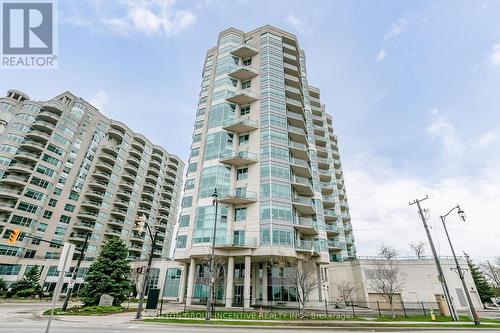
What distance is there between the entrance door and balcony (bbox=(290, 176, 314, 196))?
15986 millimetres

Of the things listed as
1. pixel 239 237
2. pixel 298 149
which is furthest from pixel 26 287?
pixel 298 149

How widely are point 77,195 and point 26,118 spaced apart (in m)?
20.4

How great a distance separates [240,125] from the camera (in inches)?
1581

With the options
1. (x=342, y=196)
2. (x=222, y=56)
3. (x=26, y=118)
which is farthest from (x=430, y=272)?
(x=26, y=118)

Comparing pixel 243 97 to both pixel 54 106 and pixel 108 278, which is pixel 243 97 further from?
pixel 54 106

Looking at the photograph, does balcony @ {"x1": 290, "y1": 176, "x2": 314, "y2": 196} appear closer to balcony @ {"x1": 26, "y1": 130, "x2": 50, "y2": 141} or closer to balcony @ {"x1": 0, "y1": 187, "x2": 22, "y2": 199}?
balcony @ {"x1": 0, "y1": 187, "x2": 22, "y2": 199}

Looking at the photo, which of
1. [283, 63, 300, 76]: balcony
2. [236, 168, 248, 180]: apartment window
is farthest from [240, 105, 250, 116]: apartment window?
[283, 63, 300, 76]: balcony

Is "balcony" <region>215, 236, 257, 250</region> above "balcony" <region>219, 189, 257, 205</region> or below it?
below

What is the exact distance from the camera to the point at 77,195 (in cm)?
6331

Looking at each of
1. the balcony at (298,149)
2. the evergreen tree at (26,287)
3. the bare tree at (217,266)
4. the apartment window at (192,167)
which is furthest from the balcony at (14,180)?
the balcony at (298,149)

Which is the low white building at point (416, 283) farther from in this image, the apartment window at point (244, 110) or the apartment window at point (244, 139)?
the apartment window at point (244, 110)

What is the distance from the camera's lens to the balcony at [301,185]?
3806 centimetres

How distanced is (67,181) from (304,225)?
187ft

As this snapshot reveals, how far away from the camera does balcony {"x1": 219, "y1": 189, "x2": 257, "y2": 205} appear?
34919 millimetres
